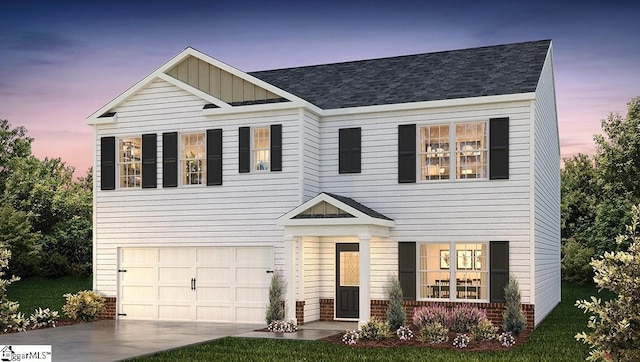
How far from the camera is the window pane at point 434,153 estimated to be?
64.7ft

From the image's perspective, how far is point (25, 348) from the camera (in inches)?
599

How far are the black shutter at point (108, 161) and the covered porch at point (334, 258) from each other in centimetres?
581

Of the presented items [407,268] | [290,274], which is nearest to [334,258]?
[290,274]

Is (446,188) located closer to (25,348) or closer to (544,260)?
(544,260)

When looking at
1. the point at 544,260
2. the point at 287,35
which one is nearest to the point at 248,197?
the point at 287,35

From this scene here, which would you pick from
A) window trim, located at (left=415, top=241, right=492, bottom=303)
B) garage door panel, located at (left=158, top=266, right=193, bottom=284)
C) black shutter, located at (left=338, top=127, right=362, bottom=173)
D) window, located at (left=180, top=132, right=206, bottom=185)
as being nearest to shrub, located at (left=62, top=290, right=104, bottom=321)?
garage door panel, located at (left=158, top=266, right=193, bottom=284)

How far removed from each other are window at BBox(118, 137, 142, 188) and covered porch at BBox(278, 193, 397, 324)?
5.13 meters

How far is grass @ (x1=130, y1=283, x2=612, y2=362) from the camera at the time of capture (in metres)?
14.3

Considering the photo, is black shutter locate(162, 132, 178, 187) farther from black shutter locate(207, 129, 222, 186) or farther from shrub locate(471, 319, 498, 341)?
shrub locate(471, 319, 498, 341)

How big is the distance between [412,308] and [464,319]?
212cm

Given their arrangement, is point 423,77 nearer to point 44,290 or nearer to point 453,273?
point 453,273

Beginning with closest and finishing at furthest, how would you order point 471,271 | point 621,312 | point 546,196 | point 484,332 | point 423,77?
point 621,312
point 484,332
point 471,271
point 423,77
point 546,196

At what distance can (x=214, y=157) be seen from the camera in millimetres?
20922

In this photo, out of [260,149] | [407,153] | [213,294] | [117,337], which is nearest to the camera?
[117,337]
